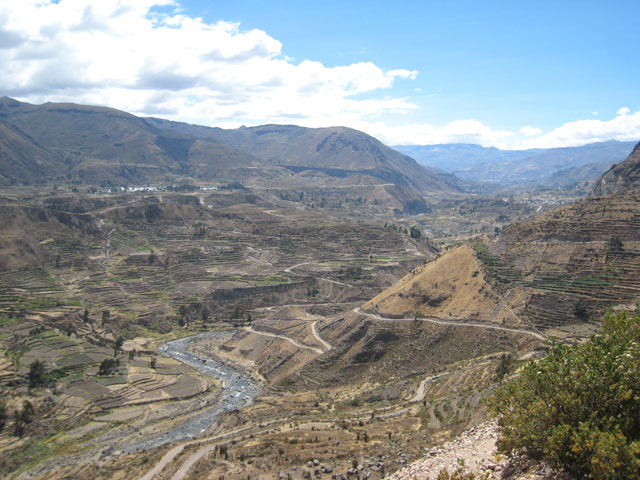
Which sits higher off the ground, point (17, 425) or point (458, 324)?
point (458, 324)

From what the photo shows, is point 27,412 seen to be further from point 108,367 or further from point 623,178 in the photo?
point 623,178

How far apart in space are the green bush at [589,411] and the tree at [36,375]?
63128 mm

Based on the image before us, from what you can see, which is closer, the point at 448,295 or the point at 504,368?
the point at 504,368

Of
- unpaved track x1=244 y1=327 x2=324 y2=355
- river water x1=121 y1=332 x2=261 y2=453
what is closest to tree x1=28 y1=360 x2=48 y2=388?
river water x1=121 y1=332 x2=261 y2=453

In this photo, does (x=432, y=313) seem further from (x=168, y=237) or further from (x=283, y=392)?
(x=168, y=237)

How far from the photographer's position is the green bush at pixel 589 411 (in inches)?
704

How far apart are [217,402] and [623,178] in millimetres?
124906

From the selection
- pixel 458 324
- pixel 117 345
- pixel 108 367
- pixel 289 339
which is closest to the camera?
pixel 458 324

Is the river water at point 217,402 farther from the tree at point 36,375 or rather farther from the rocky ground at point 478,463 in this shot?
the rocky ground at point 478,463

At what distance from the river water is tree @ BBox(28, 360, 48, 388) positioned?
19.1 metres

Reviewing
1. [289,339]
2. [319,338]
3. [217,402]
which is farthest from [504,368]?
[289,339]

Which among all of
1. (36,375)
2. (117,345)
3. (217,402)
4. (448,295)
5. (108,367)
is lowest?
(217,402)

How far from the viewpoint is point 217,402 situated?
68500mm

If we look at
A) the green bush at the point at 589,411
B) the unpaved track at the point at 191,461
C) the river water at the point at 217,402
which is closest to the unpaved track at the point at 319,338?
the river water at the point at 217,402
